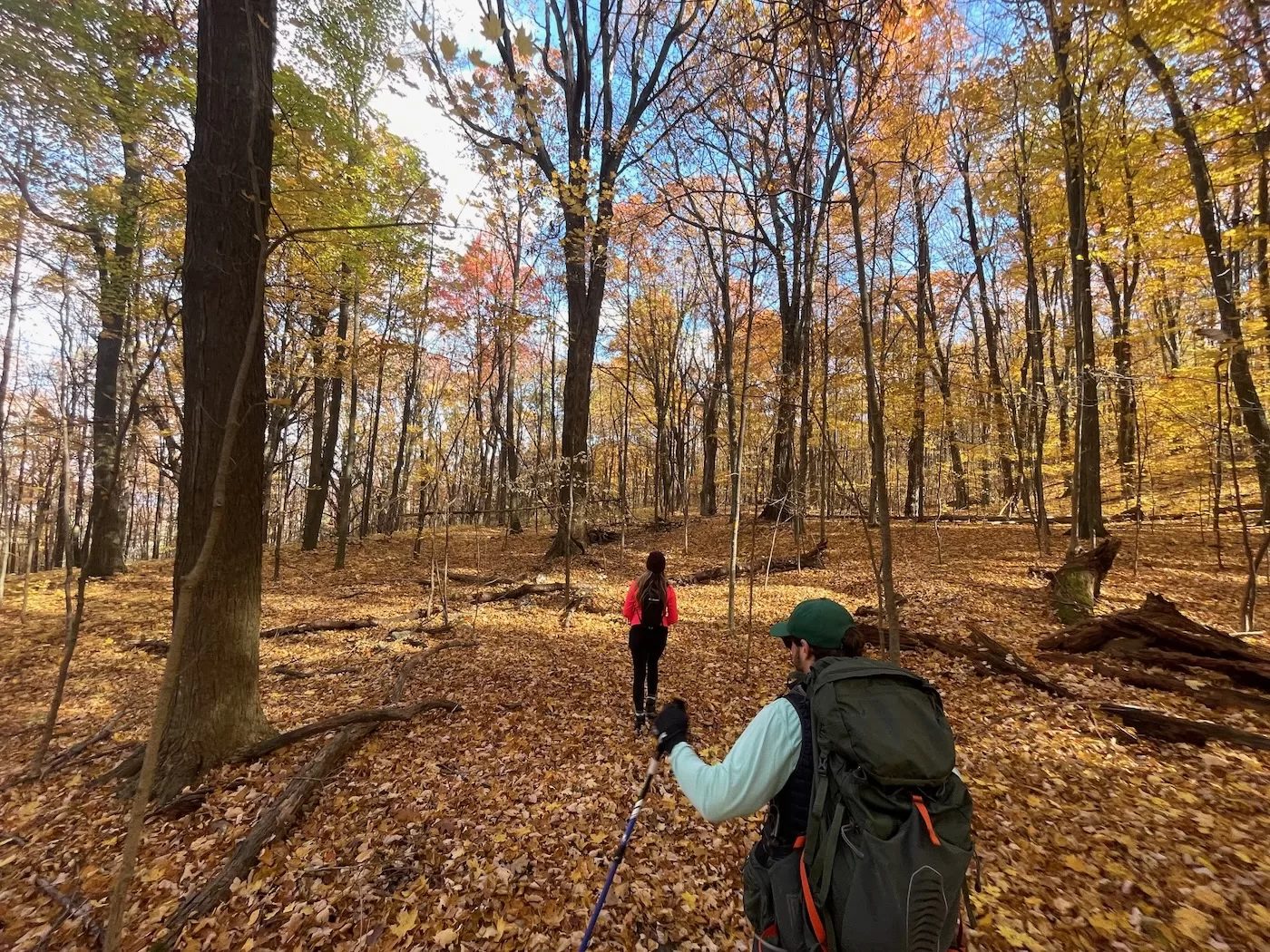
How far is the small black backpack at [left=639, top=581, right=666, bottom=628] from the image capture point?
5.61 metres

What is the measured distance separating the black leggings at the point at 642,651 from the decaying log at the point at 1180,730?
4.39 m

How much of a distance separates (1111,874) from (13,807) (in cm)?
815

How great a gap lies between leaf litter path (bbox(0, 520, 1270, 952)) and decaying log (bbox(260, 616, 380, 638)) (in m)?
1.25

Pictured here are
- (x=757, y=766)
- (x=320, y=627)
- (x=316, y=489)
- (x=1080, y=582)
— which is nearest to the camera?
(x=757, y=766)

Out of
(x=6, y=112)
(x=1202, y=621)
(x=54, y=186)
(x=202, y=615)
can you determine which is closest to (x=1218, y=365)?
(x=1202, y=621)

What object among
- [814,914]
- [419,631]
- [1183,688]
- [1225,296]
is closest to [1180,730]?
[1183,688]

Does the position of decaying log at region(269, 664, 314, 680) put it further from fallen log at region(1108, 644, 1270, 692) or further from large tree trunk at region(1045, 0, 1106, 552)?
large tree trunk at region(1045, 0, 1106, 552)

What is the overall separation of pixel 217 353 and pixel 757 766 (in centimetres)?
468

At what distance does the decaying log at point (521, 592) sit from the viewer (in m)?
11.2

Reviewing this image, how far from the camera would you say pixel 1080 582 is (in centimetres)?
792

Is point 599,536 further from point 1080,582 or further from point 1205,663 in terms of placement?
point 1205,663

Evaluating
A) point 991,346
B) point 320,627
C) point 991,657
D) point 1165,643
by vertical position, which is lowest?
point 320,627

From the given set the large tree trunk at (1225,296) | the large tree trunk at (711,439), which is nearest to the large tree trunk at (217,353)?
the large tree trunk at (1225,296)

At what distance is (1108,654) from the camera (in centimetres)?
640
